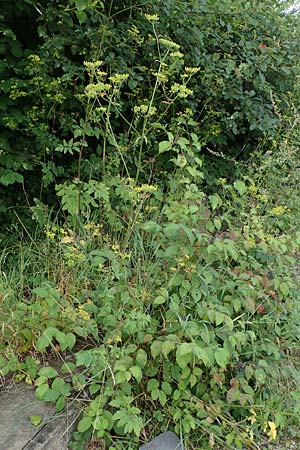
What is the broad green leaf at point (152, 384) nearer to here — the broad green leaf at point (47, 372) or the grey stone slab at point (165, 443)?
the grey stone slab at point (165, 443)

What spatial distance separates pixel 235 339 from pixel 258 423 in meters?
0.49

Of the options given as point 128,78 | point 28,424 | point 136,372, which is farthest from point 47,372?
point 128,78

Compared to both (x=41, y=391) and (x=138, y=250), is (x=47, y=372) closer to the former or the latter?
(x=41, y=391)

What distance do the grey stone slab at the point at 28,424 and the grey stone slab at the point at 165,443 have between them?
341 millimetres

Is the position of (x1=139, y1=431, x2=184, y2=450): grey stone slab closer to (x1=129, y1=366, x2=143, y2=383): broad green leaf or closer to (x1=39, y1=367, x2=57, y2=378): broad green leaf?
(x1=129, y1=366, x2=143, y2=383): broad green leaf

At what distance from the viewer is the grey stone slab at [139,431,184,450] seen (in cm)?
190

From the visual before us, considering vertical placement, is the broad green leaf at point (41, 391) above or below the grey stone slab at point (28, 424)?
above

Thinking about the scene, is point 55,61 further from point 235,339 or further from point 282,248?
point 235,339

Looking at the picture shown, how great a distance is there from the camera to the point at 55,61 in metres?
2.81

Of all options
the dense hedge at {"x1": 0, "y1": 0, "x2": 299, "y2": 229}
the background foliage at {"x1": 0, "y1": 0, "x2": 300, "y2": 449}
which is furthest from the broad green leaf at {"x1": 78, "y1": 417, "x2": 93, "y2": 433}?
the dense hedge at {"x1": 0, "y1": 0, "x2": 299, "y2": 229}

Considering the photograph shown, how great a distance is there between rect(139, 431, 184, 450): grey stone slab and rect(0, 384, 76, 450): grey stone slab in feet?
1.12

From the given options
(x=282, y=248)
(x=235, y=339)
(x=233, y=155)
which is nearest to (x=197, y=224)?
(x=282, y=248)

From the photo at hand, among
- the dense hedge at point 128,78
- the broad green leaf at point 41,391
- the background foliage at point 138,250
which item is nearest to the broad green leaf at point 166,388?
the background foliage at point 138,250

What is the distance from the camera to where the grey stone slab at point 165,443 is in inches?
74.8
